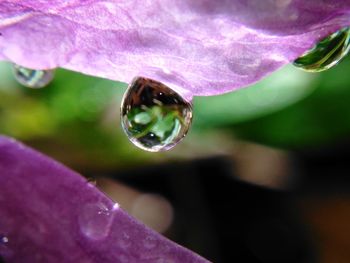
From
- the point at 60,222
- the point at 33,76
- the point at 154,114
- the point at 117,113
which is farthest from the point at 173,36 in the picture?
the point at 117,113

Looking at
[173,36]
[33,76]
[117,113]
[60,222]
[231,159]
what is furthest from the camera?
[231,159]

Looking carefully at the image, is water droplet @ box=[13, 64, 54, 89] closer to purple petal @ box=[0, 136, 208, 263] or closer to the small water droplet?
purple petal @ box=[0, 136, 208, 263]

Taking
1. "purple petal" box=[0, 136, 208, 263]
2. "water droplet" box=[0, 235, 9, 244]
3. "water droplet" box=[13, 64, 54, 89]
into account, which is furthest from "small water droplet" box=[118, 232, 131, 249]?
"water droplet" box=[13, 64, 54, 89]

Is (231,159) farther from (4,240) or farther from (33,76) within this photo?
(4,240)

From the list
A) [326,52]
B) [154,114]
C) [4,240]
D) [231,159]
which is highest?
[326,52]

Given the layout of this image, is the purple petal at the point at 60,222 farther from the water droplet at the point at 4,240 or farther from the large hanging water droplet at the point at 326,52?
the large hanging water droplet at the point at 326,52

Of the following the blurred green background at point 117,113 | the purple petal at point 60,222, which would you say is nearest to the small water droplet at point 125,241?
the purple petal at point 60,222

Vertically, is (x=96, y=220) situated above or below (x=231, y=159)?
above
